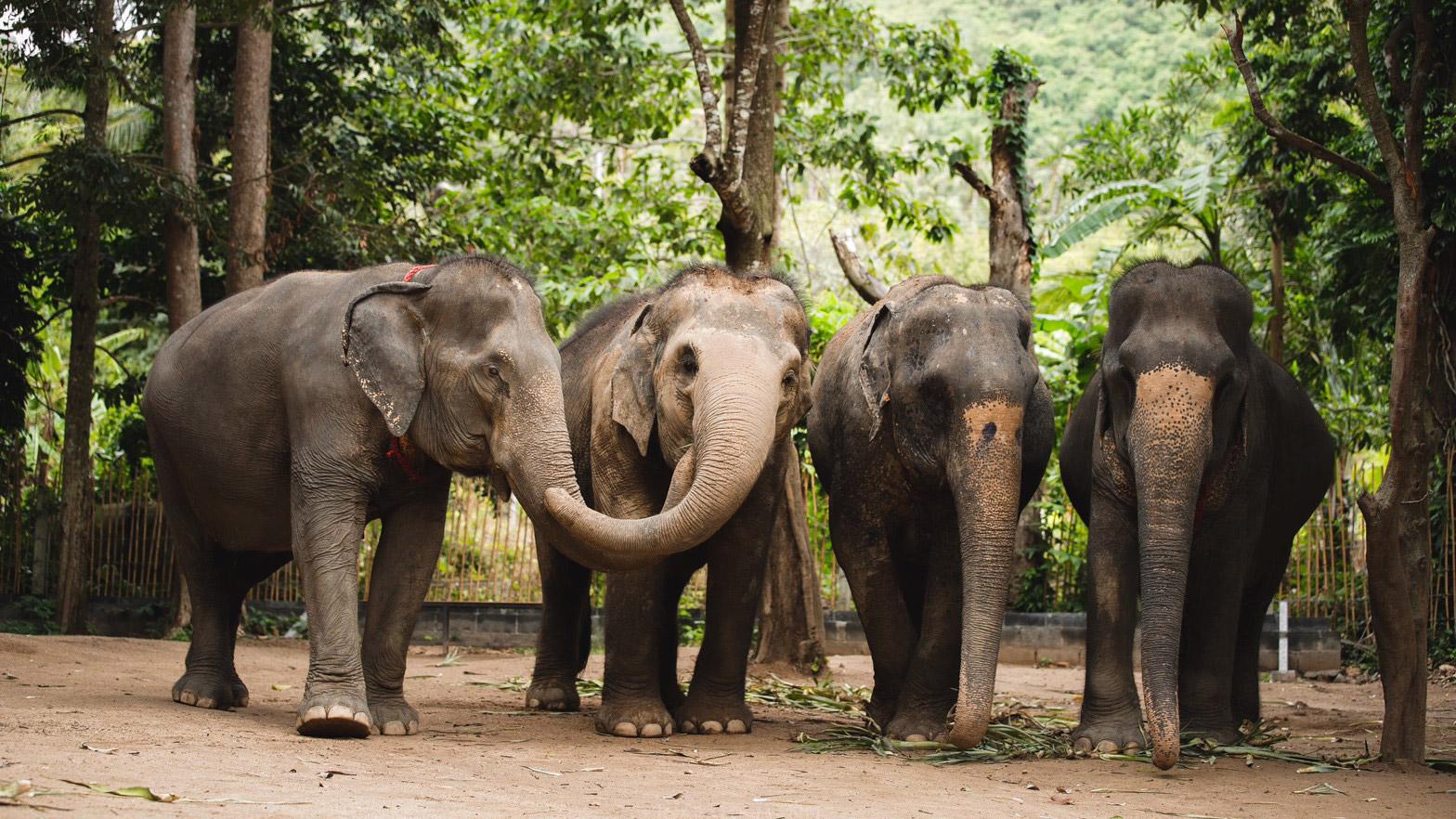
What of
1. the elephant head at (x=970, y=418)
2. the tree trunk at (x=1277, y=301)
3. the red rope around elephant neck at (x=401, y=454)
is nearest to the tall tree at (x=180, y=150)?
the red rope around elephant neck at (x=401, y=454)

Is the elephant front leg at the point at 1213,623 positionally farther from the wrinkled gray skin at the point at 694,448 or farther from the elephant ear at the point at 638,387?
the elephant ear at the point at 638,387

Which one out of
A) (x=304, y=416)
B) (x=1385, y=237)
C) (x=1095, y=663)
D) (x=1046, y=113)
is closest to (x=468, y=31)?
(x=1385, y=237)

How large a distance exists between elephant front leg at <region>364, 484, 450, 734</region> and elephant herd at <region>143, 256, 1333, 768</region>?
0.01 meters

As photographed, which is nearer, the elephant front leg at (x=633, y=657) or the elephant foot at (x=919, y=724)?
the elephant foot at (x=919, y=724)

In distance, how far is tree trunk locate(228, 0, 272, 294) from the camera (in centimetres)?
1220

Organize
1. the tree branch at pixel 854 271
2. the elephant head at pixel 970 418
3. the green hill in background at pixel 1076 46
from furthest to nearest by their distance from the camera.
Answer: the green hill in background at pixel 1076 46 → the tree branch at pixel 854 271 → the elephant head at pixel 970 418

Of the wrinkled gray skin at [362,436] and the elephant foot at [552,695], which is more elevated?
the wrinkled gray skin at [362,436]

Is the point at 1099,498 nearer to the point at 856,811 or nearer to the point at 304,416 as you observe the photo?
the point at 856,811

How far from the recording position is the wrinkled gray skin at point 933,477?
6.37 meters

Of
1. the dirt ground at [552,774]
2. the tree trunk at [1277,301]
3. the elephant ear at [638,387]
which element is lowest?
the dirt ground at [552,774]

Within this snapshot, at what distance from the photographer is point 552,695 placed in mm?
8516

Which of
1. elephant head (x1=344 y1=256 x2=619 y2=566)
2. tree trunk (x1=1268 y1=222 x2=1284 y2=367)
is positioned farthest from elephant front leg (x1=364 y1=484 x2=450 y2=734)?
tree trunk (x1=1268 y1=222 x2=1284 y2=367)

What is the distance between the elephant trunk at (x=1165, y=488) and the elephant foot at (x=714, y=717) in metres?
2.02

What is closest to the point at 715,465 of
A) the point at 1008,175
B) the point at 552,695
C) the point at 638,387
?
the point at 638,387
